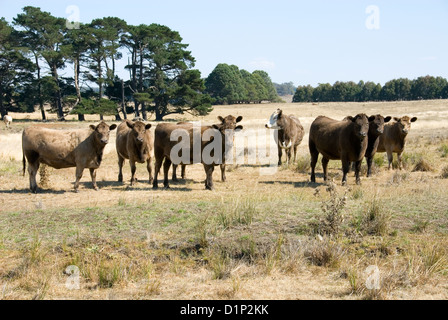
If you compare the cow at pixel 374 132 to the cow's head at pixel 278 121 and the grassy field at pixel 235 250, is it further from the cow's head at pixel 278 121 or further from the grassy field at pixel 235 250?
the cow's head at pixel 278 121

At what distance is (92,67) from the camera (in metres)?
51.1

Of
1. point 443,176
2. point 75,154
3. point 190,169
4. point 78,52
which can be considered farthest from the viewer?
point 78,52

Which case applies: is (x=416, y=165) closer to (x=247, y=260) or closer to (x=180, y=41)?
(x=247, y=260)

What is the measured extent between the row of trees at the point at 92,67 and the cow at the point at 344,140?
125 ft

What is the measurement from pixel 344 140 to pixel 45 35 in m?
44.6

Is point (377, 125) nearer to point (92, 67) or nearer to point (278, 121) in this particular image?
point (278, 121)

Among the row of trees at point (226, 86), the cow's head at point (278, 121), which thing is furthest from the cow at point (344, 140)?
the row of trees at point (226, 86)

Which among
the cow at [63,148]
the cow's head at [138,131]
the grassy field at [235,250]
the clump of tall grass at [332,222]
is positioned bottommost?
the grassy field at [235,250]

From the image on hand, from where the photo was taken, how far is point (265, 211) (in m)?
8.66

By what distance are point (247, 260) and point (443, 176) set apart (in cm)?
1078

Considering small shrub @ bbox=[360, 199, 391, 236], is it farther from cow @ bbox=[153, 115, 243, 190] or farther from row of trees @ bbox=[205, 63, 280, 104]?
row of trees @ bbox=[205, 63, 280, 104]

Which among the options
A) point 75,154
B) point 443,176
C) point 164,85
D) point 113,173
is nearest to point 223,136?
point 75,154

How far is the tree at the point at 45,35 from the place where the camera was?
1886 inches

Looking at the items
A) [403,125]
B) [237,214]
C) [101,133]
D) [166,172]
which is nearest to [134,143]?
[101,133]
